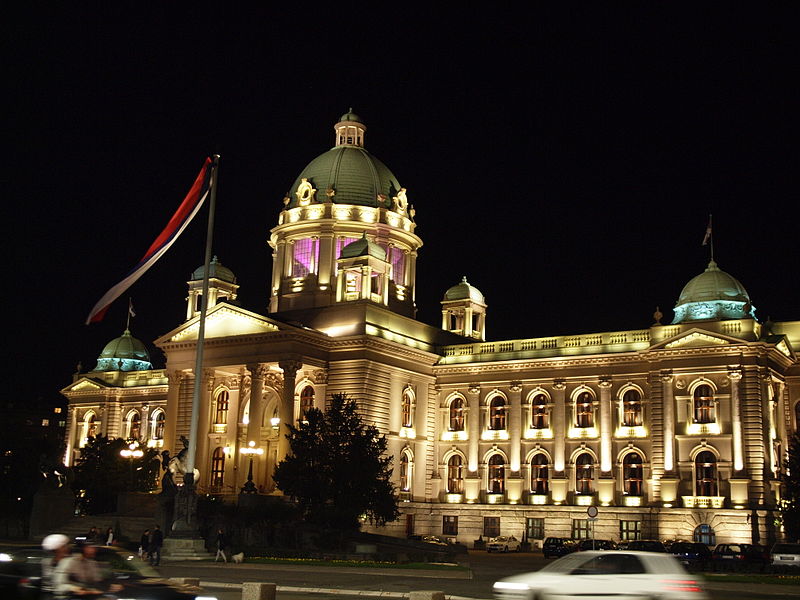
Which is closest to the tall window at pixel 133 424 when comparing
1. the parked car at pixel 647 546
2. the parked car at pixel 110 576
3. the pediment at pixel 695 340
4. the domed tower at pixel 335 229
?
the domed tower at pixel 335 229

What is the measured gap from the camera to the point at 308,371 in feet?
232

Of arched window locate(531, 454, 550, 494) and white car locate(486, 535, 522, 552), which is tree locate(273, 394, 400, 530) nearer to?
white car locate(486, 535, 522, 552)

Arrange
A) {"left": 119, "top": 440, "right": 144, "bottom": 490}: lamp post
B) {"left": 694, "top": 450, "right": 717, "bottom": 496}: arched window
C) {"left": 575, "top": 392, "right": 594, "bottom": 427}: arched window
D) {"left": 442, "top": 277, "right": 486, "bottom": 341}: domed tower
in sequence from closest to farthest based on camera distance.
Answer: {"left": 694, "top": 450, "right": 717, "bottom": 496}: arched window < {"left": 119, "top": 440, "right": 144, "bottom": 490}: lamp post < {"left": 575, "top": 392, "right": 594, "bottom": 427}: arched window < {"left": 442, "top": 277, "right": 486, "bottom": 341}: domed tower

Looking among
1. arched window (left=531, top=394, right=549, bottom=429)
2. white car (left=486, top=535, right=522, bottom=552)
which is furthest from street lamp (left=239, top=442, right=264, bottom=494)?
arched window (left=531, top=394, right=549, bottom=429)

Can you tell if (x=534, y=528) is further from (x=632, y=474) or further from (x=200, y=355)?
(x=200, y=355)

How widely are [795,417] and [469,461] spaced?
22.1 m

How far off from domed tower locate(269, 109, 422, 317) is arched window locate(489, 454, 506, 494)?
1428cm

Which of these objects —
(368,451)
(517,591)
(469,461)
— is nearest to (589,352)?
(469,461)

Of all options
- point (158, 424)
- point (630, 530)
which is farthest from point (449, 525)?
point (158, 424)

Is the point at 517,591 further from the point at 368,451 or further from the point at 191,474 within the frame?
the point at 368,451

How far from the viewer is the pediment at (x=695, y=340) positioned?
62781 mm

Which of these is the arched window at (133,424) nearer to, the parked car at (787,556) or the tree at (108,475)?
the tree at (108,475)

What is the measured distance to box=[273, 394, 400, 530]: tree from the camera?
5438 centimetres

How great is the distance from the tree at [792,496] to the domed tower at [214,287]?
46.8 meters
